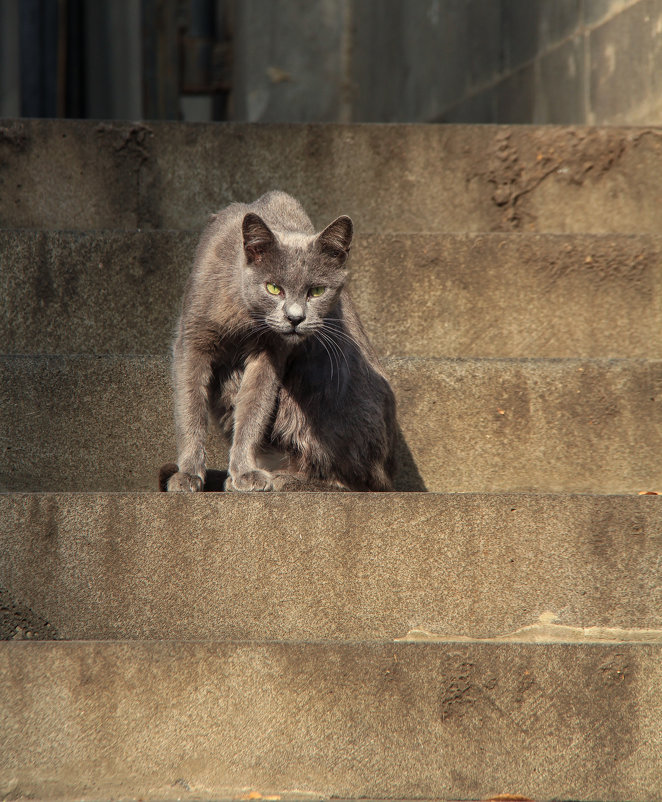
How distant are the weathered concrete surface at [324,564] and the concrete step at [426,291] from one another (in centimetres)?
108

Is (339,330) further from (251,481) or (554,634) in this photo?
(554,634)

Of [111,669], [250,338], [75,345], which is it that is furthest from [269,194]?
[111,669]

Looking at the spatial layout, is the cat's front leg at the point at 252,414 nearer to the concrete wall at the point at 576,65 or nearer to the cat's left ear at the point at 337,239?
the cat's left ear at the point at 337,239

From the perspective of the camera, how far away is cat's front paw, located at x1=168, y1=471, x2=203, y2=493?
90.9 inches

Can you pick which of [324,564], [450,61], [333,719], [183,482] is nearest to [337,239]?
[183,482]

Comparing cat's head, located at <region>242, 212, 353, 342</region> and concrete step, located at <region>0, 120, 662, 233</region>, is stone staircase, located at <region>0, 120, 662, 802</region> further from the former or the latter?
concrete step, located at <region>0, 120, 662, 233</region>

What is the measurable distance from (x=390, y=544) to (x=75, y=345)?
Answer: 1365 millimetres

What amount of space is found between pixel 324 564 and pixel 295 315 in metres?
0.70

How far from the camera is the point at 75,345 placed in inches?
116

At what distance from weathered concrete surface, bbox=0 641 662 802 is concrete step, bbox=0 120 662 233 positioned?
1.97 m

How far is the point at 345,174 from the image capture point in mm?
3514

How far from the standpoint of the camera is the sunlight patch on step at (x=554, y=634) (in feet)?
6.49

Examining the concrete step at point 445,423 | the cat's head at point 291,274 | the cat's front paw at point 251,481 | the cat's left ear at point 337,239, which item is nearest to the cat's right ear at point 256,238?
the cat's head at point 291,274

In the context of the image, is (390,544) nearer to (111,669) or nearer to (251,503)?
(251,503)
